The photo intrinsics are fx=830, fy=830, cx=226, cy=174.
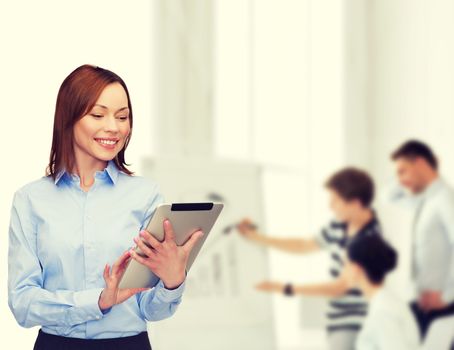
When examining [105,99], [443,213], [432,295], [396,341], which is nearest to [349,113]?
[443,213]

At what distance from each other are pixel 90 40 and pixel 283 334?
194 cm

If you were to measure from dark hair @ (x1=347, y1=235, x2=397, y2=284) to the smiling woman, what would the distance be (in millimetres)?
2902

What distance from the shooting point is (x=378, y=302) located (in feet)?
12.6

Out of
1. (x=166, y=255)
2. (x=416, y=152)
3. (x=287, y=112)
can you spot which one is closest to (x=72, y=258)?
(x=166, y=255)

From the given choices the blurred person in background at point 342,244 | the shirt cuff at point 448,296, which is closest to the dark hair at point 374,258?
the blurred person in background at point 342,244

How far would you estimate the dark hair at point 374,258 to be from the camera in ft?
13.4

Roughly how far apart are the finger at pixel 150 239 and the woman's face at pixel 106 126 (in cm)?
17

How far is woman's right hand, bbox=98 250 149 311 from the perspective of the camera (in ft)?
3.98

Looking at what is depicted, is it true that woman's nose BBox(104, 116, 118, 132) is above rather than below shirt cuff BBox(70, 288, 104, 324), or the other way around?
above

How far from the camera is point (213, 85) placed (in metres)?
4.36

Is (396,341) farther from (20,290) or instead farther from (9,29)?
(20,290)

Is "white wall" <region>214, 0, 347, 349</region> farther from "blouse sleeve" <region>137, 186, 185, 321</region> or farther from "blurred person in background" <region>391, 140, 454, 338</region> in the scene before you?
"blouse sleeve" <region>137, 186, 185, 321</region>

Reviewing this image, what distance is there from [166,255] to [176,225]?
0.05 m

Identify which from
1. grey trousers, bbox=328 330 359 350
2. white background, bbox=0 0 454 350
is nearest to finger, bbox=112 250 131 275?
white background, bbox=0 0 454 350
